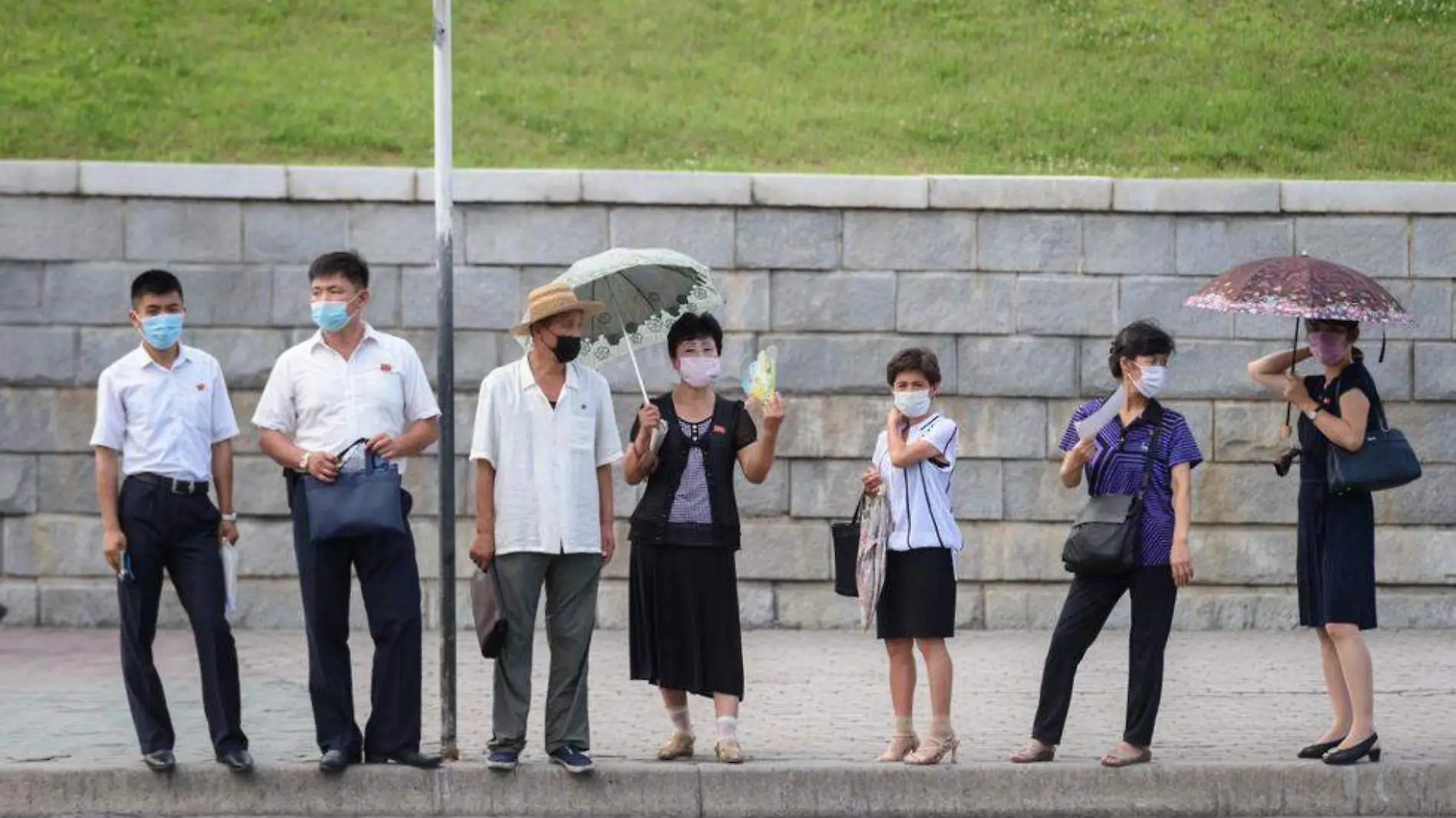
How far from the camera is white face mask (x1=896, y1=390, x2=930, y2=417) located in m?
9.33

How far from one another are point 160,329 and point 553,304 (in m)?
1.43

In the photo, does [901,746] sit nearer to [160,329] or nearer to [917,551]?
[917,551]

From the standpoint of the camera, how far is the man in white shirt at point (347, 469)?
28.9 feet

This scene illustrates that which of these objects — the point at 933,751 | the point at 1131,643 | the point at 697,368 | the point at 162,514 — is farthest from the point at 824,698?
the point at 162,514

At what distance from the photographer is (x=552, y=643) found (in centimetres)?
905

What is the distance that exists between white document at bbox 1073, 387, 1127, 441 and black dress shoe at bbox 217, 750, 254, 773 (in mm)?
3257

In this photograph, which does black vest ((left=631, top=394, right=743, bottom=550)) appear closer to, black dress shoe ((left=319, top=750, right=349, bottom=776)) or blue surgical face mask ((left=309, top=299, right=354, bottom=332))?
blue surgical face mask ((left=309, top=299, right=354, bottom=332))

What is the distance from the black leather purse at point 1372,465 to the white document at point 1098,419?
0.84 meters

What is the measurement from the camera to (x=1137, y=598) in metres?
9.11

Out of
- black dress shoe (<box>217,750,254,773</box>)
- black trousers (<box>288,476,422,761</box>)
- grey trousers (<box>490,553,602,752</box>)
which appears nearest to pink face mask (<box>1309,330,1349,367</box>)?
grey trousers (<box>490,553,602,752</box>)

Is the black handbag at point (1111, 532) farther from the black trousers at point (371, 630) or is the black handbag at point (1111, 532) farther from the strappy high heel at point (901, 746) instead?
the black trousers at point (371, 630)

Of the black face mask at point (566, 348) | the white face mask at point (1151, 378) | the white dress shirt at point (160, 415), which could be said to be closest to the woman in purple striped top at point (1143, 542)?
the white face mask at point (1151, 378)

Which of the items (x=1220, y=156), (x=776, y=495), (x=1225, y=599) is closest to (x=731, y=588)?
(x=776, y=495)

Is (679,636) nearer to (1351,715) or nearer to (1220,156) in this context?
(1351,715)
